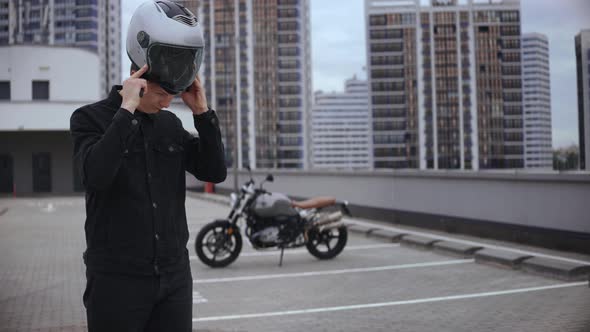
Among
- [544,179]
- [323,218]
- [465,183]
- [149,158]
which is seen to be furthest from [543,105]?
[149,158]

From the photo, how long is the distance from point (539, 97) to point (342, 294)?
5.49 meters

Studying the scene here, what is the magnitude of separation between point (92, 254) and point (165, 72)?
2.15 ft

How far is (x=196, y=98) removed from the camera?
2412mm

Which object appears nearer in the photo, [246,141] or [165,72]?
[165,72]

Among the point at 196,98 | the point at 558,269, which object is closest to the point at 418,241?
the point at 558,269

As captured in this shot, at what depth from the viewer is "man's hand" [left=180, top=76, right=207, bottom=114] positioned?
239 cm

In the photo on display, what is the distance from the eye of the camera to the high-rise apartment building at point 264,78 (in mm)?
161625

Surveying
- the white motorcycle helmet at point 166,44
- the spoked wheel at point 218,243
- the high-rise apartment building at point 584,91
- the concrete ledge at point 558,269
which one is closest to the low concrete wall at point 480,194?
the high-rise apartment building at point 584,91

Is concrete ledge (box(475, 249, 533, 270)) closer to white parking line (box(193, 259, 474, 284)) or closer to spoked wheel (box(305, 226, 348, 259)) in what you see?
white parking line (box(193, 259, 474, 284))

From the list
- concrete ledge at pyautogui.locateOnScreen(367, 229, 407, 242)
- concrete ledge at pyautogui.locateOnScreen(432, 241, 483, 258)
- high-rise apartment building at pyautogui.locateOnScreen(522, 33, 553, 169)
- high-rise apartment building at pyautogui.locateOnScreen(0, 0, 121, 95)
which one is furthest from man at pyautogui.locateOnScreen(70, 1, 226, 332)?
high-rise apartment building at pyautogui.locateOnScreen(0, 0, 121, 95)

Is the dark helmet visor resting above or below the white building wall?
below

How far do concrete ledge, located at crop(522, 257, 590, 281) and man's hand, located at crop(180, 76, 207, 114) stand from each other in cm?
717

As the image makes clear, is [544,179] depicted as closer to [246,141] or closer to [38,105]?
[38,105]

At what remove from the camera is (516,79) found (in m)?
156
